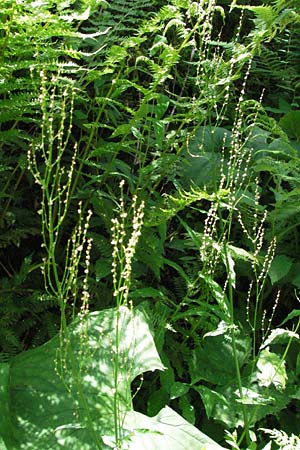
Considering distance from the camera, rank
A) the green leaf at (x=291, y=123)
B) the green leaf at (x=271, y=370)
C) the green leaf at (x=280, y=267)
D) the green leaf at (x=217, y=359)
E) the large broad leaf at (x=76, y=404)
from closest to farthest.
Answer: the large broad leaf at (x=76, y=404) < the green leaf at (x=271, y=370) < the green leaf at (x=217, y=359) < the green leaf at (x=280, y=267) < the green leaf at (x=291, y=123)

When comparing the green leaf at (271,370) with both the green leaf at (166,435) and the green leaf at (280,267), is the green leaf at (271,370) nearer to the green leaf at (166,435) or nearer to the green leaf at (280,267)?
the green leaf at (166,435)

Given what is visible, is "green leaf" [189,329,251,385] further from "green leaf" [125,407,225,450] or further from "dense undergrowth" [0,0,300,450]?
"green leaf" [125,407,225,450]

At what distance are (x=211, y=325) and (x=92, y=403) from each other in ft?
1.77

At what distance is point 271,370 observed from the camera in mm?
1677

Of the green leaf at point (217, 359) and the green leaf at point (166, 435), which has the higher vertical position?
the green leaf at point (166, 435)

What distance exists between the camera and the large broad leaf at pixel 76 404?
1.47 metres

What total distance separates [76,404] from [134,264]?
0.63 m

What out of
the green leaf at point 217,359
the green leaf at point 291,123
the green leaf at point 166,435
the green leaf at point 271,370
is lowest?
the green leaf at point 217,359

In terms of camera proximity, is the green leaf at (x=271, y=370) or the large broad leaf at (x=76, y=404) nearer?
the large broad leaf at (x=76, y=404)

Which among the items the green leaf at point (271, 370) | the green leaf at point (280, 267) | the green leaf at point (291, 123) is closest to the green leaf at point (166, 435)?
the green leaf at point (271, 370)

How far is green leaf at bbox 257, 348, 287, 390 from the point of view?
5.35ft

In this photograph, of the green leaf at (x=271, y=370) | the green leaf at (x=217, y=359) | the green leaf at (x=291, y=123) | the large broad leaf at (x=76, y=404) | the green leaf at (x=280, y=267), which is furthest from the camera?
the green leaf at (x=291, y=123)

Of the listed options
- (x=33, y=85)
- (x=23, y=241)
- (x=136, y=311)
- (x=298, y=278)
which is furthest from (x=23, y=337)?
(x=298, y=278)

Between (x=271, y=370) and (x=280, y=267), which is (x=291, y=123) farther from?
(x=271, y=370)
